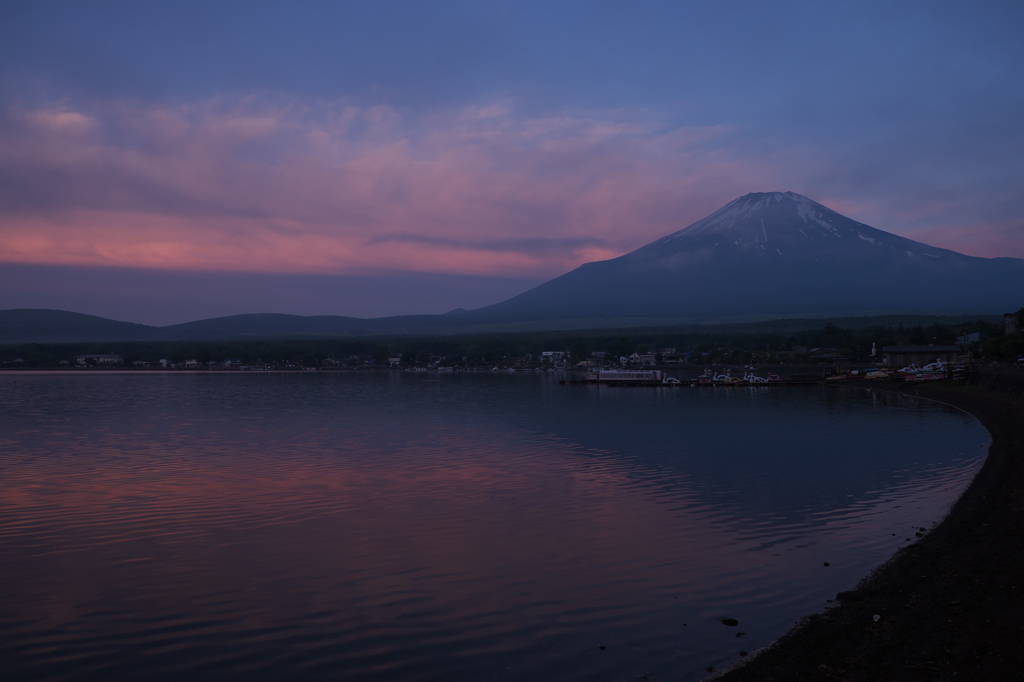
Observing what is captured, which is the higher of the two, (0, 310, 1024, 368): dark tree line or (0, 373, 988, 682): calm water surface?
(0, 310, 1024, 368): dark tree line

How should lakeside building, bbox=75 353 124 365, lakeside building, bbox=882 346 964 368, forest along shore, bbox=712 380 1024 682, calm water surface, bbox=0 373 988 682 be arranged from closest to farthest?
forest along shore, bbox=712 380 1024 682
calm water surface, bbox=0 373 988 682
lakeside building, bbox=882 346 964 368
lakeside building, bbox=75 353 124 365

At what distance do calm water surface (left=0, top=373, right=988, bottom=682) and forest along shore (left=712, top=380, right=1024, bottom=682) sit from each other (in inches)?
23.8

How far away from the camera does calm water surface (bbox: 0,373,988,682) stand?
8023 mm

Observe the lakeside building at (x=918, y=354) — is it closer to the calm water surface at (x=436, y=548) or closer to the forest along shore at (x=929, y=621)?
the calm water surface at (x=436, y=548)

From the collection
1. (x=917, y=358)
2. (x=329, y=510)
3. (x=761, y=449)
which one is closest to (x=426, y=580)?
(x=329, y=510)

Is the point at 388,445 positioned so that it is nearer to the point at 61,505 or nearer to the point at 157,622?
the point at 61,505

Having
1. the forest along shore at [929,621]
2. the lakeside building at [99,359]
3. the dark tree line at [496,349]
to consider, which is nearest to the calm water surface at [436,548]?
the forest along shore at [929,621]

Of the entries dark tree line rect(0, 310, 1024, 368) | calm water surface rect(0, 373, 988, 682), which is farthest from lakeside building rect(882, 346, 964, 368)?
calm water surface rect(0, 373, 988, 682)

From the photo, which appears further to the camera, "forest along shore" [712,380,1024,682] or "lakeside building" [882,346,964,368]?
"lakeside building" [882,346,964,368]

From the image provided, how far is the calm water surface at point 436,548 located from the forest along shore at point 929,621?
23.8 inches

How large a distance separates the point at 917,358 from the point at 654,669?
8097cm

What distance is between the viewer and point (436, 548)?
12.1 meters

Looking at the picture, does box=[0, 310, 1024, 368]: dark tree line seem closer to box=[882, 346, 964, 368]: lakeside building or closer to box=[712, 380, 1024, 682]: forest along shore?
box=[882, 346, 964, 368]: lakeside building

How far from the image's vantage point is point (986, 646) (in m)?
6.66
